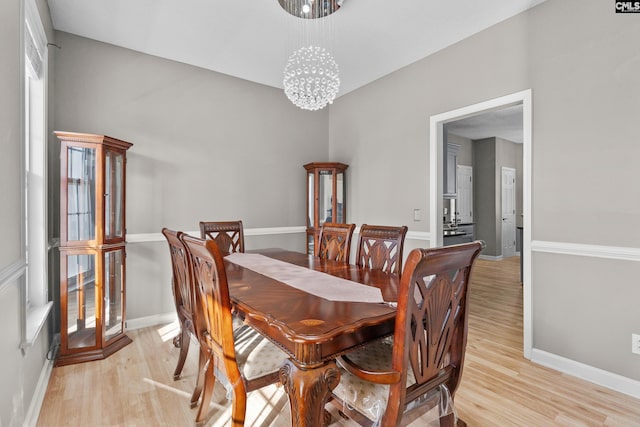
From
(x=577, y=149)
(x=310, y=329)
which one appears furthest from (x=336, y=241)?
(x=577, y=149)

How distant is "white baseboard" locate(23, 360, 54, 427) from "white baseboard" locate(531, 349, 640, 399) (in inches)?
131

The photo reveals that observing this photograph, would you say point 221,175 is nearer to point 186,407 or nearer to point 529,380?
point 186,407

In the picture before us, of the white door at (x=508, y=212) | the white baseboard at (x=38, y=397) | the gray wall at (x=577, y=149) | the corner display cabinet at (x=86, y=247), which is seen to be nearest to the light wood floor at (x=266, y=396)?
the white baseboard at (x=38, y=397)

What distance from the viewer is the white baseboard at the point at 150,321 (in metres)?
3.10

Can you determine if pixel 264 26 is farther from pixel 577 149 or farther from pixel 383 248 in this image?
pixel 577 149

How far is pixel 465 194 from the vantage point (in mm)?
7074

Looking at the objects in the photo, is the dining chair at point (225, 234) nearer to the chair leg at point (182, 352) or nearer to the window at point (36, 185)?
the chair leg at point (182, 352)

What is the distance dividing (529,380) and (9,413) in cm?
296

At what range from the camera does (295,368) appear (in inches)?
44.0

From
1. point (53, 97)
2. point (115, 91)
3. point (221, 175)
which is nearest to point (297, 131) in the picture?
point (221, 175)

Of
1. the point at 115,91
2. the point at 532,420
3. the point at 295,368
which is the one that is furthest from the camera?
the point at 115,91

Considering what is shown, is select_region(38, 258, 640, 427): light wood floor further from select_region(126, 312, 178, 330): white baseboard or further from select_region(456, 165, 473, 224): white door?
select_region(456, 165, 473, 224): white door

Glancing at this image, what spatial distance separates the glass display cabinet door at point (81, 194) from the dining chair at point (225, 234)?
2.83 feet

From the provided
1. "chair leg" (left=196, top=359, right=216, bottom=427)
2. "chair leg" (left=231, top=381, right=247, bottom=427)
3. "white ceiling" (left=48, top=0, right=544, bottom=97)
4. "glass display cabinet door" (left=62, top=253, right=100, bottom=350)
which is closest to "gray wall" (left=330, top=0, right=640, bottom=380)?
"white ceiling" (left=48, top=0, right=544, bottom=97)
